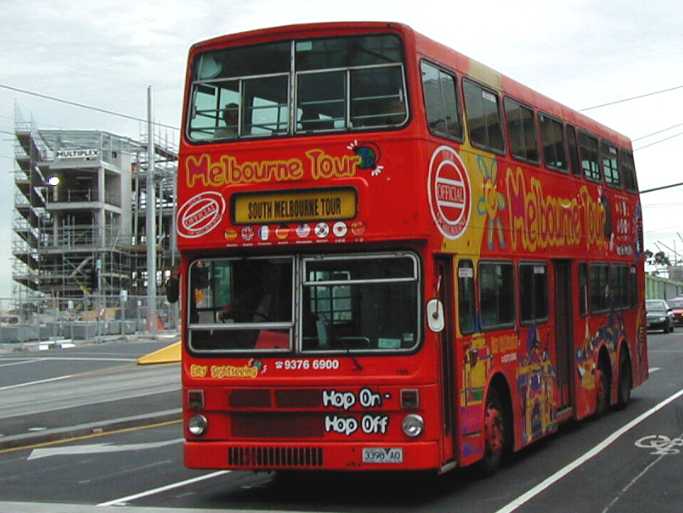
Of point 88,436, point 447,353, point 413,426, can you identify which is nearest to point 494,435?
point 447,353

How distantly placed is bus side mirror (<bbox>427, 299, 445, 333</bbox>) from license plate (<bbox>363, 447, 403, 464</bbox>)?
1053mm

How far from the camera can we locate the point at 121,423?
18.3 meters

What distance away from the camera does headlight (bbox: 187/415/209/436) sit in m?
10.3

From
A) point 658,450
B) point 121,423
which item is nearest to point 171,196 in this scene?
point 121,423

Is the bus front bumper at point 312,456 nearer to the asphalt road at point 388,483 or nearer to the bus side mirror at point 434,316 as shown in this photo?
the asphalt road at point 388,483

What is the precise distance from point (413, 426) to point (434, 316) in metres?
0.93

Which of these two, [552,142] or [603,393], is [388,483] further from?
[603,393]

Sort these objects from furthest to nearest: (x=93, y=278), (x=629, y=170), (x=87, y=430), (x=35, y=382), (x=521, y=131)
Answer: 1. (x=93, y=278)
2. (x=35, y=382)
3. (x=629, y=170)
4. (x=87, y=430)
5. (x=521, y=131)

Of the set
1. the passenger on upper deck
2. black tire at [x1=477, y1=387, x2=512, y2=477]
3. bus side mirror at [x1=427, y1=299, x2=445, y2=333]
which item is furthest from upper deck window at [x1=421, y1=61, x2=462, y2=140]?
black tire at [x1=477, y1=387, x2=512, y2=477]

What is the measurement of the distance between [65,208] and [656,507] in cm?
6930

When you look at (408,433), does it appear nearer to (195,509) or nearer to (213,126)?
(195,509)

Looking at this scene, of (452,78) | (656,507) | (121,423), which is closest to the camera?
(656,507)

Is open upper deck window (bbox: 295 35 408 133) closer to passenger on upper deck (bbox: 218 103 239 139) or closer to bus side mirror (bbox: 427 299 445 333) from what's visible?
passenger on upper deck (bbox: 218 103 239 139)

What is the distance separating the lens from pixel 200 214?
34.7 feet
